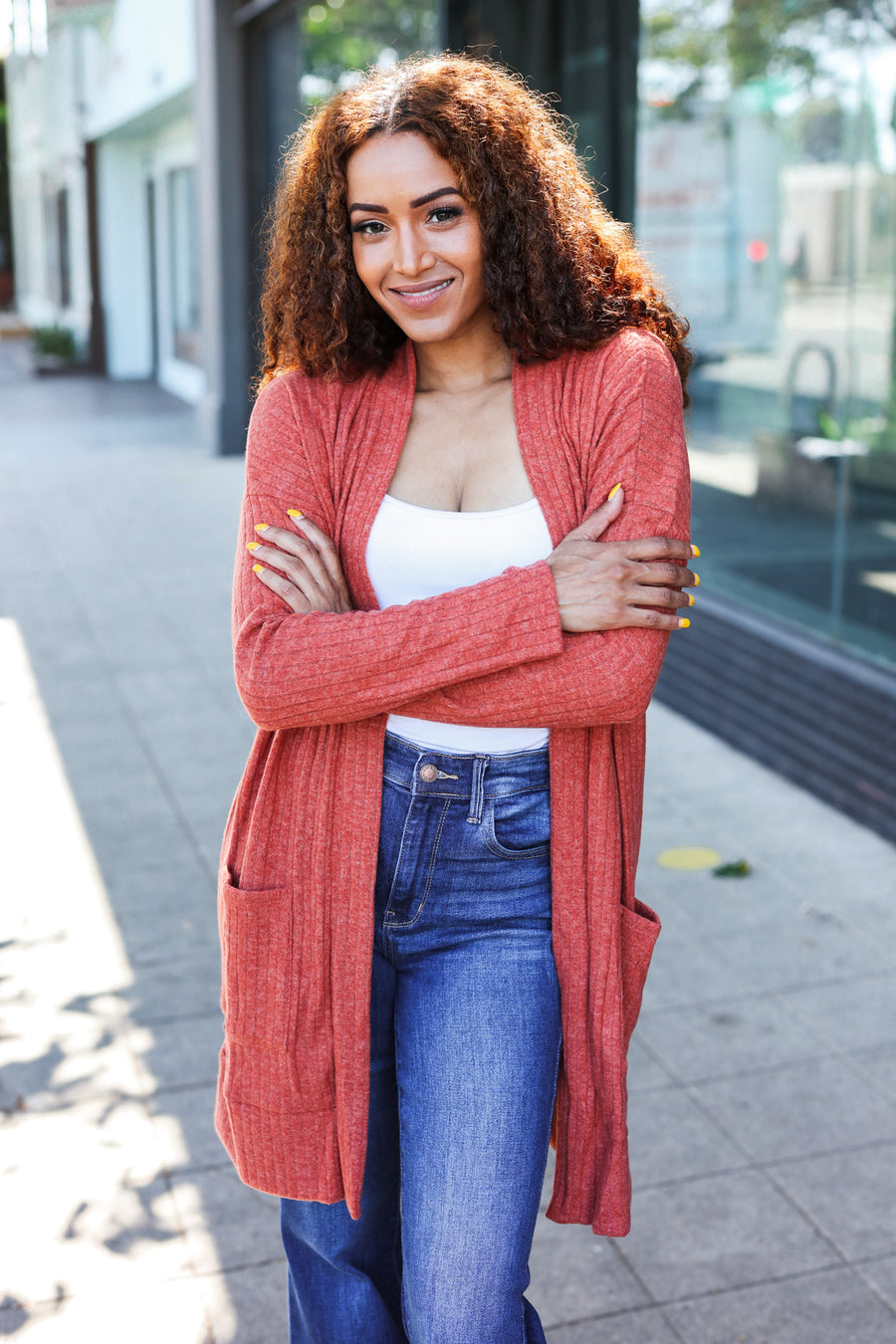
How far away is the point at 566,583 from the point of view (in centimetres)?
200

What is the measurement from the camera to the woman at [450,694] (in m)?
2.00

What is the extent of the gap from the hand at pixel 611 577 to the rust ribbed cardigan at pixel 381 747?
0.10ft

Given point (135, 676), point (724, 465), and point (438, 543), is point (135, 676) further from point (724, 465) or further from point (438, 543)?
point (438, 543)

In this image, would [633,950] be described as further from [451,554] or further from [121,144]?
[121,144]

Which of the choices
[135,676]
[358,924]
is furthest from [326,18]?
Result: [358,924]

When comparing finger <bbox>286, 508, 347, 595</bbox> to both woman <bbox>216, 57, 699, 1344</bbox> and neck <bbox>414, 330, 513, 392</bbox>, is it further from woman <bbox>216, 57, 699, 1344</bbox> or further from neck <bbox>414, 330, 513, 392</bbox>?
neck <bbox>414, 330, 513, 392</bbox>

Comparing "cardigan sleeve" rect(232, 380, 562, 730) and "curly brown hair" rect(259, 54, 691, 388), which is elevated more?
"curly brown hair" rect(259, 54, 691, 388)

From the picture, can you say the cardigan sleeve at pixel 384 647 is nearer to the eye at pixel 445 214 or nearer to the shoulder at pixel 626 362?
the shoulder at pixel 626 362

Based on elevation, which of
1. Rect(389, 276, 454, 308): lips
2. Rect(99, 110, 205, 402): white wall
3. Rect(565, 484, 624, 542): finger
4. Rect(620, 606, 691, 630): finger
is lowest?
Rect(620, 606, 691, 630): finger

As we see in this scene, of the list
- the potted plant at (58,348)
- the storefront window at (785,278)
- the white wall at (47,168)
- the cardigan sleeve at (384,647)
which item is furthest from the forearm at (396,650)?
the white wall at (47,168)

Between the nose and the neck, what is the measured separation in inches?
5.7

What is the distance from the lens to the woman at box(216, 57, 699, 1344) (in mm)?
2004

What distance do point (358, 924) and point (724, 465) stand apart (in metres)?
5.04

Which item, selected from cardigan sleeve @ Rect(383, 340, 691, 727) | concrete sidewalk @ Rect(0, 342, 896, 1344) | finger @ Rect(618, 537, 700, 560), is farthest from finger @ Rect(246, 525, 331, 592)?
concrete sidewalk @ Rect(0, 342, 896, 1344)
